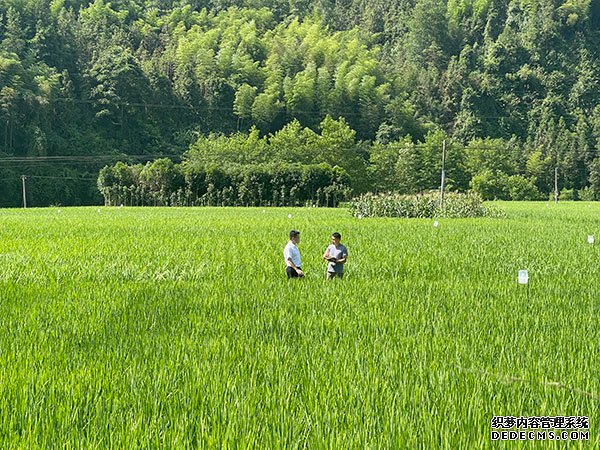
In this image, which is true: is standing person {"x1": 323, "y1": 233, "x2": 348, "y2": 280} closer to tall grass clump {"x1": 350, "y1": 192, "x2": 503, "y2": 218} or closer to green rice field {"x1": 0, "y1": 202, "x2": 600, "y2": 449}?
green rice field {"x1": 0, "y1": 202, "x2": 600, "y2": 449}

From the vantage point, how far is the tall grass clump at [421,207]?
27.5 m

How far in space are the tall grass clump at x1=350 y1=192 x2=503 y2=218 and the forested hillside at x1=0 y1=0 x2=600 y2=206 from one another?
83.0ft

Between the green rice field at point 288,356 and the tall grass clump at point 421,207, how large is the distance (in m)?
18.8

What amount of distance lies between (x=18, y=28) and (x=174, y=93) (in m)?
22.9

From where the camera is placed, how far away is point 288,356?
13.0 feet

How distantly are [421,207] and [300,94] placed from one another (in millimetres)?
59864

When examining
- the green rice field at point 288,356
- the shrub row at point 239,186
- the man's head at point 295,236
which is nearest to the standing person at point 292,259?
the man's head at point 295,236

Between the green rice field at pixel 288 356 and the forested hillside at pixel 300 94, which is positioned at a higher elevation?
the forested hillside at pixel 300 94

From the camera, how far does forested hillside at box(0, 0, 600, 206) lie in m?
63.1

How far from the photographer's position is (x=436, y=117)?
3703 inches

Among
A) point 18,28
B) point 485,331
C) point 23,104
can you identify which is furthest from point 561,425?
point 18,28

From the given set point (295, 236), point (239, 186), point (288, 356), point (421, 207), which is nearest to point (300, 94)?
point (239, 186)

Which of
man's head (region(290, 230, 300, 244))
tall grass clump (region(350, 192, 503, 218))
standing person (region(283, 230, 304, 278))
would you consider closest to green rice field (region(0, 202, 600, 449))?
standing person (region(283, 230, 304, 278))

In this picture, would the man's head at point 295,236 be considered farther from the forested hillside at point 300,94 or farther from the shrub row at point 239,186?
the forested hillside at point 300,94
